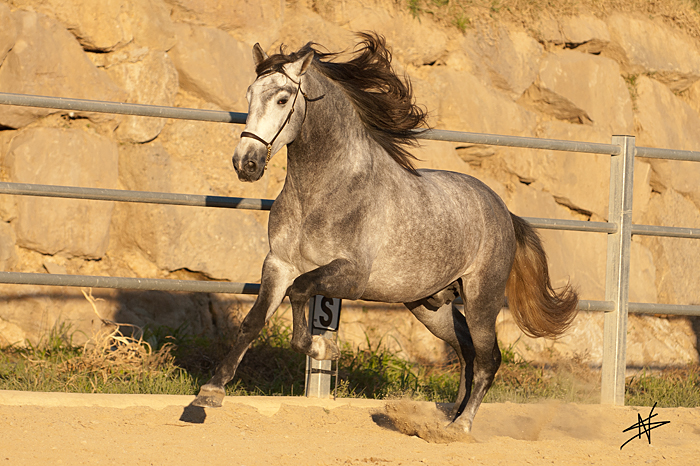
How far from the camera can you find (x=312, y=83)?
143 inches

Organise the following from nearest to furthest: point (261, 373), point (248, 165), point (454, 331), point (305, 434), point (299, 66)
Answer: point (248, 165)
point (299, 66)
point (305, 434)
point (454, 331)
point (261, 373)

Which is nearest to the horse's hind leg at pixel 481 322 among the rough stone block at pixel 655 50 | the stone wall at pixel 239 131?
the stone wall at pixel 239 131

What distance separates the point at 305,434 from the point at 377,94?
1645 mm

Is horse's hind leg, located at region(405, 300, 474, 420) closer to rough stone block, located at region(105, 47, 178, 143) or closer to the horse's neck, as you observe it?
the horse's neck

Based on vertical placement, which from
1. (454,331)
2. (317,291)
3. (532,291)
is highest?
(532,291)

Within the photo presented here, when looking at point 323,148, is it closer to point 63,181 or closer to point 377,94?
point 377,94

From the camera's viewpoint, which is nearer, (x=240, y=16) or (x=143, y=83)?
(x=143, y=83)

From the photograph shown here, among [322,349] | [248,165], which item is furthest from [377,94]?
[322,349]

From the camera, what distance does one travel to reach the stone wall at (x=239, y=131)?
5.67 metres

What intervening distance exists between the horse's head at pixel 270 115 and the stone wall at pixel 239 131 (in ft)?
8.36

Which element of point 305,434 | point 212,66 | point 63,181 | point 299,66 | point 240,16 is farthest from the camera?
point 240,16

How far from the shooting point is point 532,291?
15.3ft

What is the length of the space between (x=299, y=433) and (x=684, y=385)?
348 cm

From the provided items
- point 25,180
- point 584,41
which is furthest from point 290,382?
point 584,41
